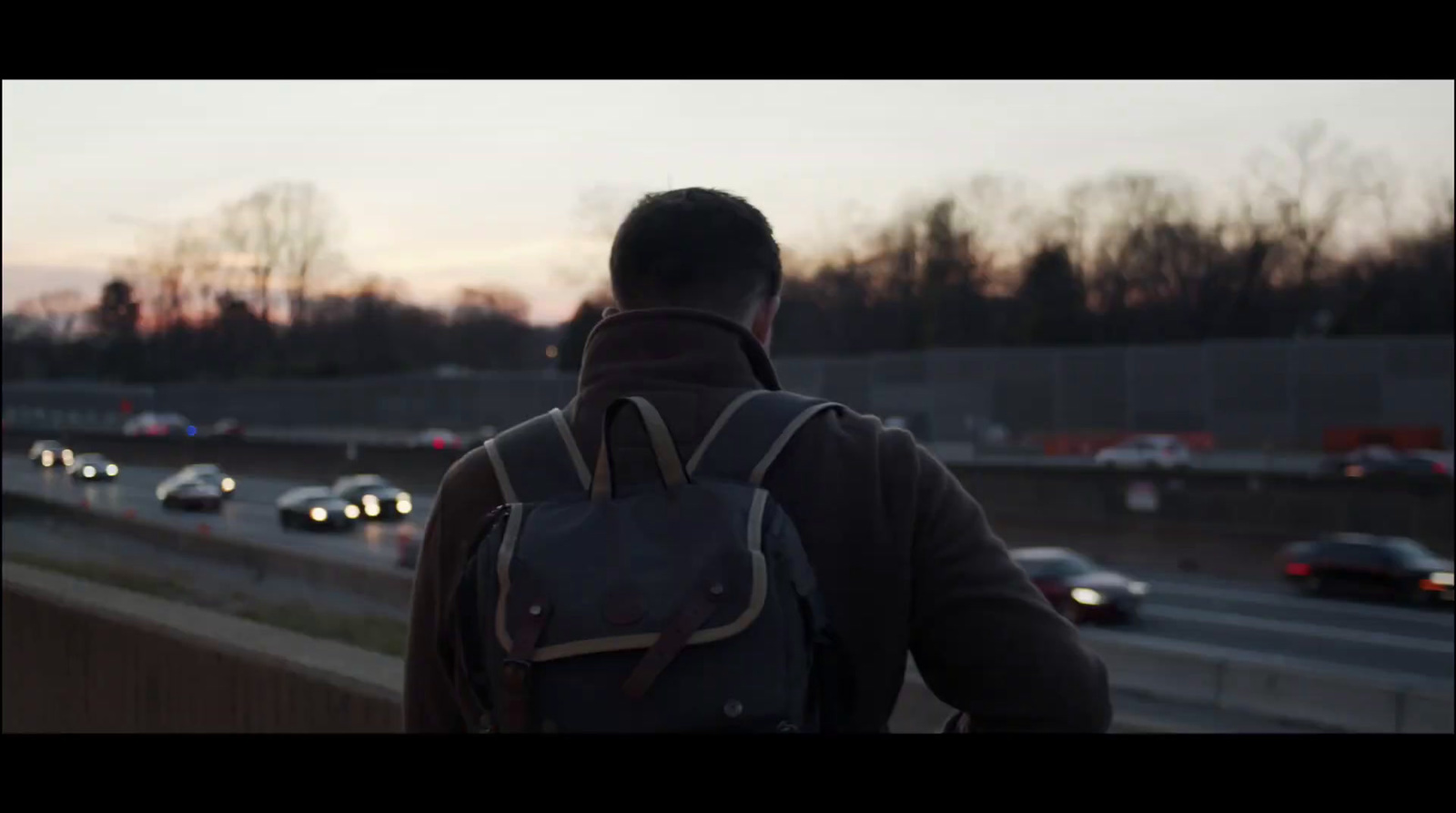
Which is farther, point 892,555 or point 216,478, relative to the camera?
point 216,478

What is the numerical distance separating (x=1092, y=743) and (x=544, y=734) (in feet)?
2.33

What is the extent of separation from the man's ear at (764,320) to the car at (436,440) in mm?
32904

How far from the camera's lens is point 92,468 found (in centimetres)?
4122

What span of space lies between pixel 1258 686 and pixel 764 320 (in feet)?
41.2

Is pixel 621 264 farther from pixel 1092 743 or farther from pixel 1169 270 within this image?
pixel 1169 270

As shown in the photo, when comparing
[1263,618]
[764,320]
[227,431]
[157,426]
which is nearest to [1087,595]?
[1263,618]

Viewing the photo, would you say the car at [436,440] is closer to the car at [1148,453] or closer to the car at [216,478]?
the car at [216,478]

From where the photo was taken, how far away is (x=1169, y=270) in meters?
65.1

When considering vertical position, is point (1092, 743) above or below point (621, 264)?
below

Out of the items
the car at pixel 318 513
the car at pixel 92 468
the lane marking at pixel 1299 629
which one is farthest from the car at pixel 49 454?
the lane marking at pixel 1299 629

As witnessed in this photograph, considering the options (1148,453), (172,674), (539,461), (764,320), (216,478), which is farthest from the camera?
(1148,453)

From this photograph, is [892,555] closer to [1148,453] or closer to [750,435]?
[750,435]

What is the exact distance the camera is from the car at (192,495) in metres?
36.0
